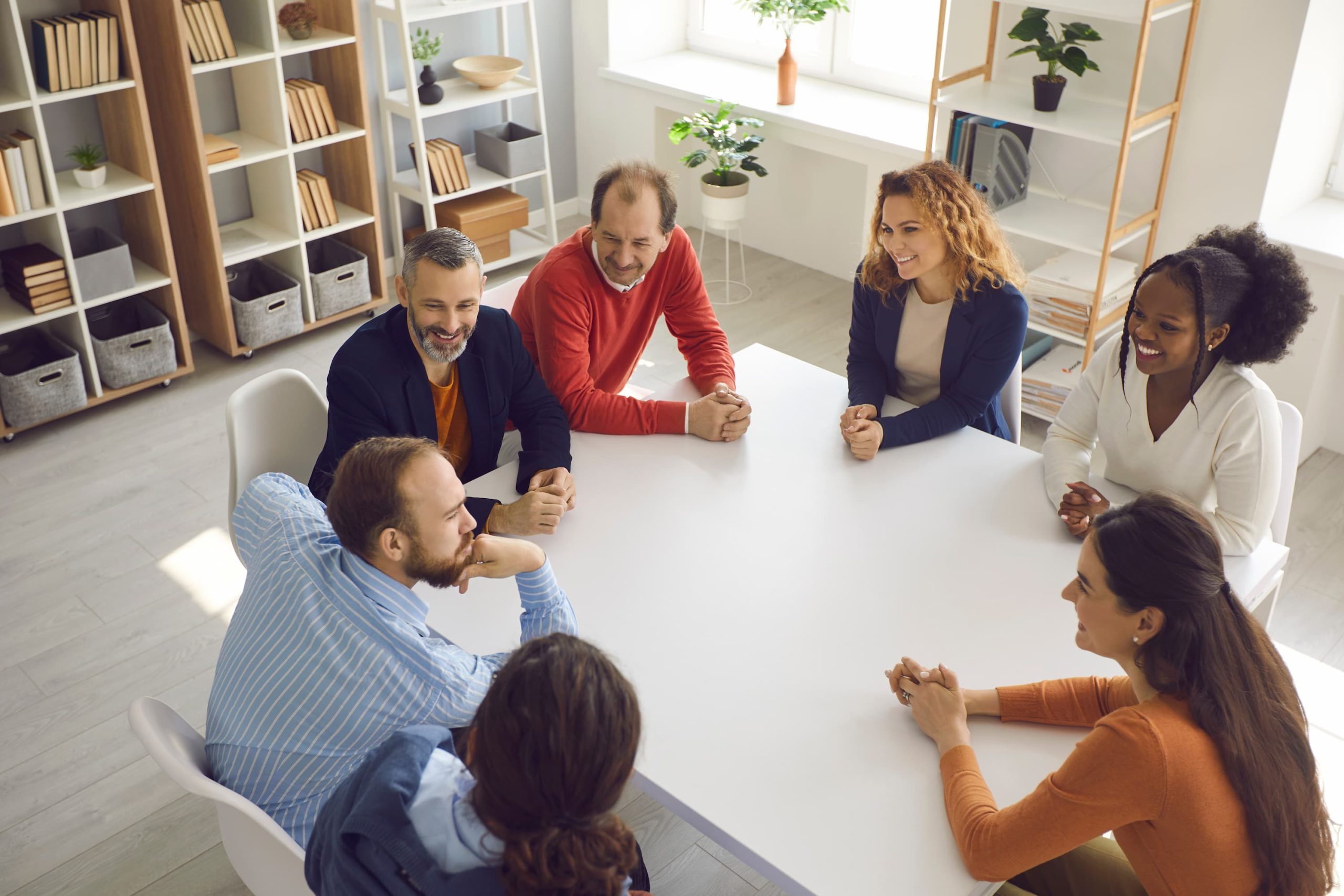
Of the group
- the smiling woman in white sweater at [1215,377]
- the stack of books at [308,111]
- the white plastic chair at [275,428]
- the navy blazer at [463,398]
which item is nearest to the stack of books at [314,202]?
the stack of books at [308,111]

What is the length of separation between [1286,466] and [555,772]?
1686 mm

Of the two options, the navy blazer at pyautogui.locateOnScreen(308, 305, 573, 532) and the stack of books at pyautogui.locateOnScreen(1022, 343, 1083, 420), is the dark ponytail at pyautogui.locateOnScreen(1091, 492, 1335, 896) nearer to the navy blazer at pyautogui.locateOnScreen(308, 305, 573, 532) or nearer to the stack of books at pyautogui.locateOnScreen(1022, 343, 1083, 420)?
the navy blazer at pyautogui.locateOnScreen(308, 305, 573, 532)

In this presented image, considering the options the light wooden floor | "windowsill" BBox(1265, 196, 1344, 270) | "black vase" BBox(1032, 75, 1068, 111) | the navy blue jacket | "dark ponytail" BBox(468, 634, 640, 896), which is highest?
"black vase" BBox(1032, 75, 1068, 111)

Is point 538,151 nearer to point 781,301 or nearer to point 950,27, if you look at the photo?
point 781,301

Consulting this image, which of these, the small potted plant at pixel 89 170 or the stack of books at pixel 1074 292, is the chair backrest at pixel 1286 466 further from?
the small potted plant at pixel 89 170

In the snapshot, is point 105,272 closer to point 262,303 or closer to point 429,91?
point 262,303

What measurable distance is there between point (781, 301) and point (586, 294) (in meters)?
2.32

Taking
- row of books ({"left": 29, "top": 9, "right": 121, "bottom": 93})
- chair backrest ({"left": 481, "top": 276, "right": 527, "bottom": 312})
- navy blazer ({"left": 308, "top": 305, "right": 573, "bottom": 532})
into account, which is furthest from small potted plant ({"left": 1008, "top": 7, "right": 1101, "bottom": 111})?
row of books ({"left": 29, "top": 9, "right": 121, "bottom": 93})

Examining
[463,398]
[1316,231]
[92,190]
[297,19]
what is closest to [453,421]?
[463,398]

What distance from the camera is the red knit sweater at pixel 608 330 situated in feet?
Answer: 7.73

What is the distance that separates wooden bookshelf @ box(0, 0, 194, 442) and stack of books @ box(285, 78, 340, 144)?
0.48 meters

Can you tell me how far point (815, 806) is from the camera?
57.5 inches

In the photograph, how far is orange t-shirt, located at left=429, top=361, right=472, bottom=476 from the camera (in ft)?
7.59

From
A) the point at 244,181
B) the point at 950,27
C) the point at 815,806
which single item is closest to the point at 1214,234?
the point at 815,806
